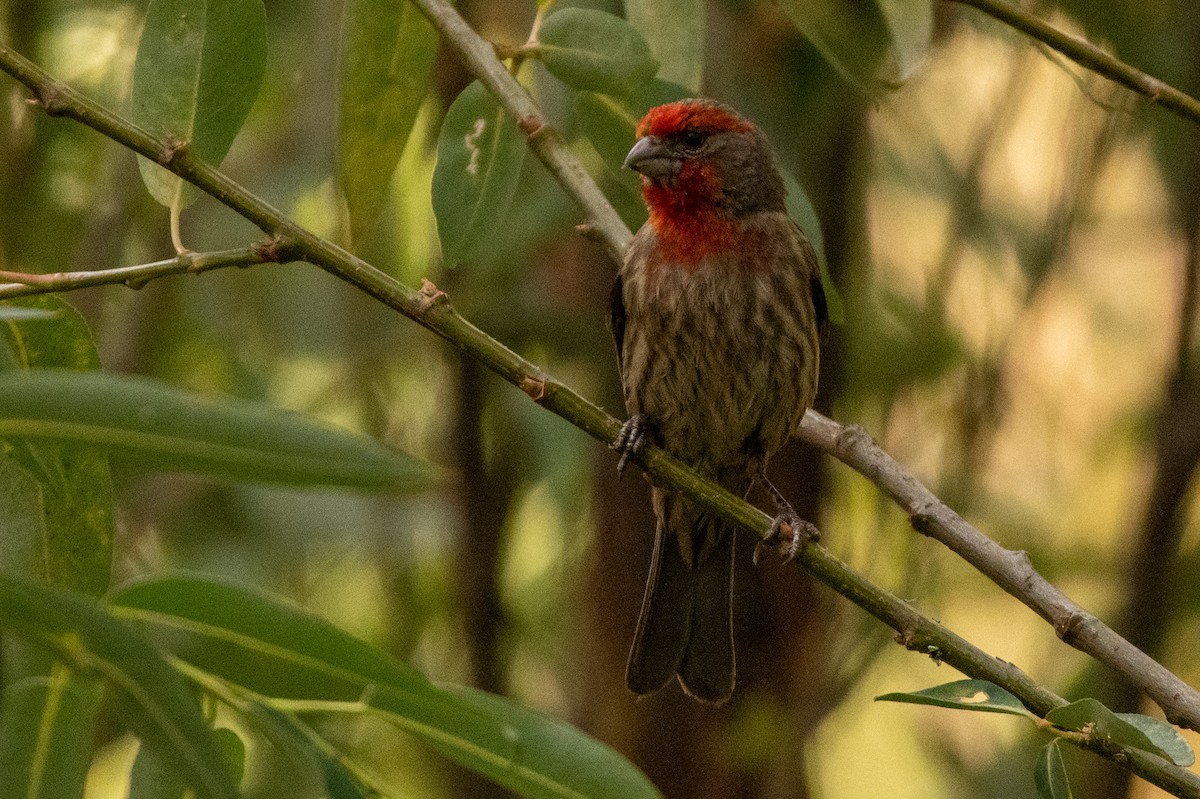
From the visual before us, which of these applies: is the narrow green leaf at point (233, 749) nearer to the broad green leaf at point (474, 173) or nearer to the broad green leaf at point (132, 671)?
the broad green leaf at point (132, 671)

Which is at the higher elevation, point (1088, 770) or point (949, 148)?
point (949, 148)

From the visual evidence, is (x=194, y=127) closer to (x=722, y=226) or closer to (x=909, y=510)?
(x=909, y=510)

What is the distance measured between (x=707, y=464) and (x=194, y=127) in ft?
7.62

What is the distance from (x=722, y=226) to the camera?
4.32 metres

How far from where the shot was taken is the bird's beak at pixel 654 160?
4098 mm

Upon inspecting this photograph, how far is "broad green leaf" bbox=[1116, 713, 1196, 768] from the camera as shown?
6.70 feet

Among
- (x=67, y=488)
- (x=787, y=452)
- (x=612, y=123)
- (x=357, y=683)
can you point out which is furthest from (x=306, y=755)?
(x=787, y=452)

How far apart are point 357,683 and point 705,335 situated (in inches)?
98.5

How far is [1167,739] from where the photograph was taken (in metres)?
2.11

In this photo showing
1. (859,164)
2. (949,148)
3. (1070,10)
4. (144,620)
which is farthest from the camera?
(949,148)

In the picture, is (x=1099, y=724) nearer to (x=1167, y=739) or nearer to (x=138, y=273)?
(x=1167, y=739)

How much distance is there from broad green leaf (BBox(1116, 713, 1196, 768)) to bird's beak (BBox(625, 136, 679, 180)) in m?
2.20

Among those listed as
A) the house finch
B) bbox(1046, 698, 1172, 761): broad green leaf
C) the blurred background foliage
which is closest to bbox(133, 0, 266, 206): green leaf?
bbox(1046, 698, 1172, 761): broad green leaf

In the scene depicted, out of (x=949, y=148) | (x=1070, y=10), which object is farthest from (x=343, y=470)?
(x=949, y=148)
